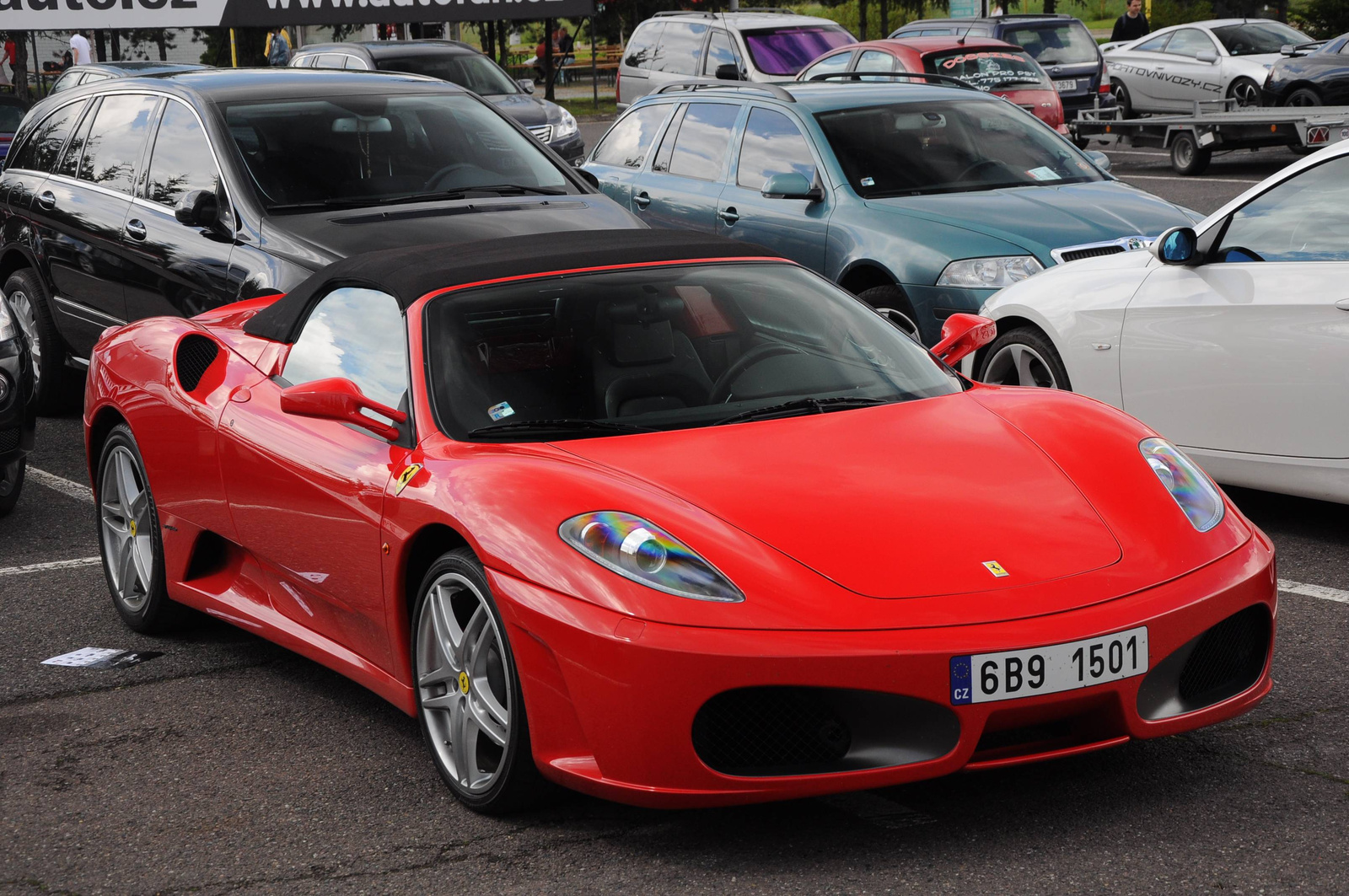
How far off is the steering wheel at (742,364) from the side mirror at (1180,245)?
2365mm

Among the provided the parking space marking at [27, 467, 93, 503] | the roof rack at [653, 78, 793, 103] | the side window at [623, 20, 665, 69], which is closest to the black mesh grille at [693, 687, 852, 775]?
the parking space marking at [27, 467, 93, 503]

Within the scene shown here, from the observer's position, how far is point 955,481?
386cm

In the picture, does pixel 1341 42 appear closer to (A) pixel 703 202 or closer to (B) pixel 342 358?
(A) pixel 703 202

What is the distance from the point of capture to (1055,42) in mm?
22969

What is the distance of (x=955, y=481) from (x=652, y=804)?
1.05 m

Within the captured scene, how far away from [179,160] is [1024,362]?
4151mm

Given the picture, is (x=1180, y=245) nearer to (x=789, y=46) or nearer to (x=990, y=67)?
(x=990, y=67)

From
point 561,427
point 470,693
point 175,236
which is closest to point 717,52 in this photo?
point 175,236

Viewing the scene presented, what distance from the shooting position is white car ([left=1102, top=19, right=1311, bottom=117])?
23.7m

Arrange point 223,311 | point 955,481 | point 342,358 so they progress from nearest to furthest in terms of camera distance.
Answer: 1. point 955,481
2. point 342,358
3. point 223,311

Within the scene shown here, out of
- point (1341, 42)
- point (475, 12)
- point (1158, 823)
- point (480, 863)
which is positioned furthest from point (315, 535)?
point (1341, 42)

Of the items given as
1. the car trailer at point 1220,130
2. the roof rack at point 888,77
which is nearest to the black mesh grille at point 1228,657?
the roof rack at point 888,77

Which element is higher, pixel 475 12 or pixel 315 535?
pixel 475 12

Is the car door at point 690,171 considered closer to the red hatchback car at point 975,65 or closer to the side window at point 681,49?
the red hatchback car at point 975,65
